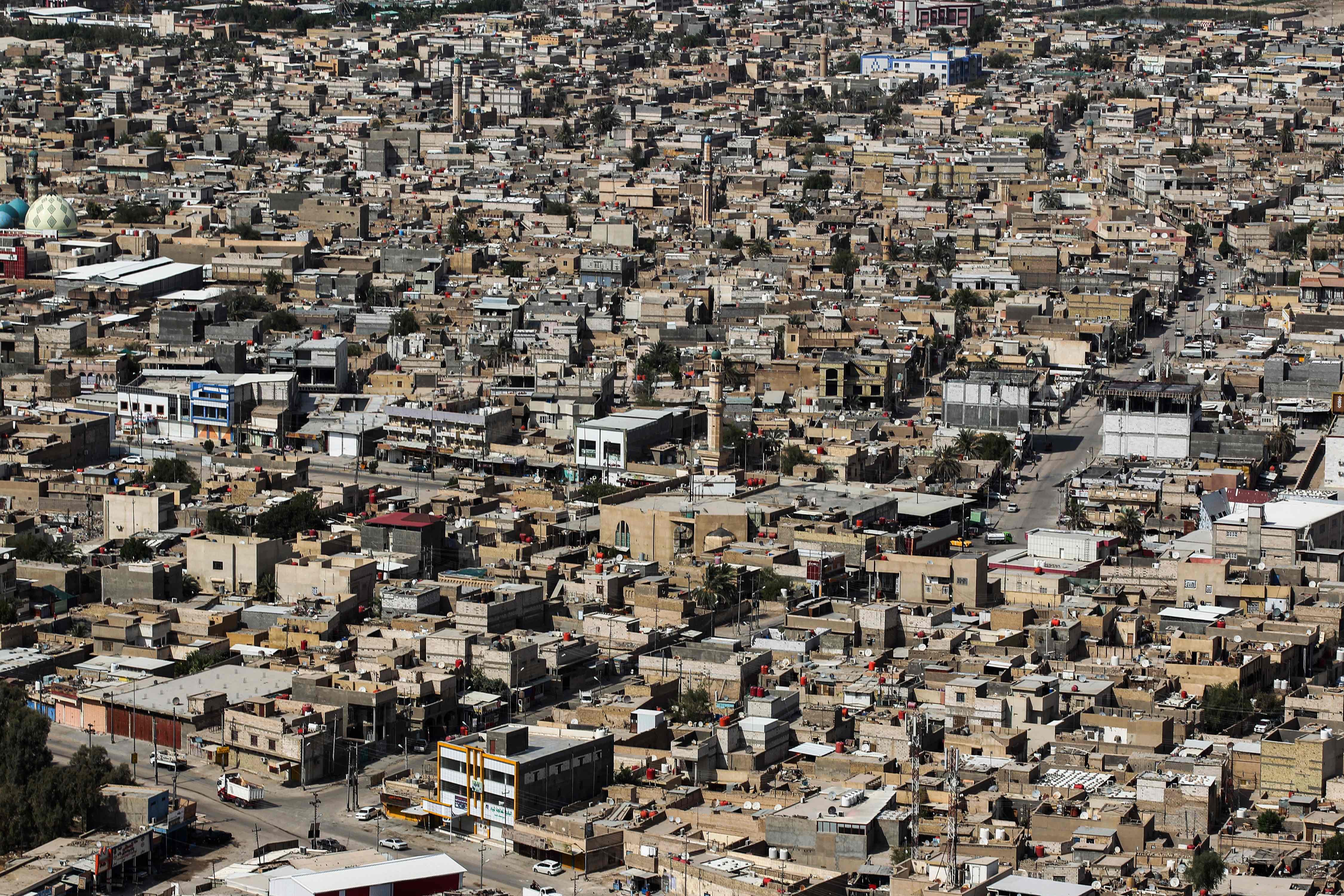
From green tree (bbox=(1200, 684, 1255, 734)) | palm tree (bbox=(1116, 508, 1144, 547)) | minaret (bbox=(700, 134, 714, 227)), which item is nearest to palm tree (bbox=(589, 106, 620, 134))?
minaret (bbox=(700, 134, 714, 227))

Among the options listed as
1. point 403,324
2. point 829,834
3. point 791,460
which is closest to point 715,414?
point 791,460

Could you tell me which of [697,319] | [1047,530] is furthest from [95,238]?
[1047,530]

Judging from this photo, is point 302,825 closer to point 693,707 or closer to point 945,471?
point 693,707

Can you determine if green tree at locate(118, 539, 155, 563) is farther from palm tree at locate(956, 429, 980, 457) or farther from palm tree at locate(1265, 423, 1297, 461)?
palm tree at locate(1265, 423, 1297, 461)

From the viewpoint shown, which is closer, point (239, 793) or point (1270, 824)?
point (1270, 824)

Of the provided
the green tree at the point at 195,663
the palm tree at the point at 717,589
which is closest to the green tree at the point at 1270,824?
the palm tree at the point at 717,589

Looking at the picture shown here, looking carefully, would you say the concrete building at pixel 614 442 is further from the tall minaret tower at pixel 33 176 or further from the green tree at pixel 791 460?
the tall minaret tower at pixel 33 176
